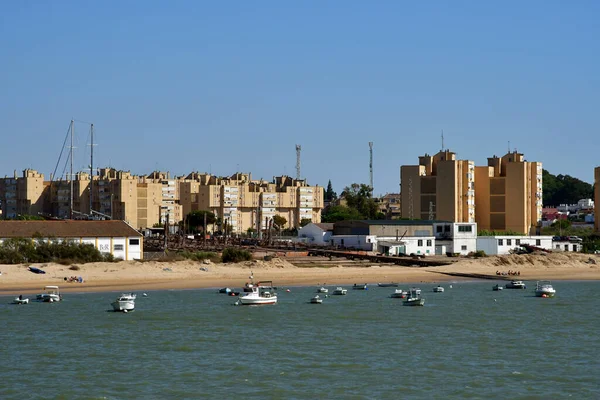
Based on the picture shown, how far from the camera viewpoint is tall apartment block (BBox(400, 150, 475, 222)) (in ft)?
467

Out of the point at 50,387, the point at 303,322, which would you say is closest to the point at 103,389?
the point at 50,387

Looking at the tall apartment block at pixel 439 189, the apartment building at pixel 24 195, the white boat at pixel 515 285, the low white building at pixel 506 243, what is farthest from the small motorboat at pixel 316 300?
→ the apartment building at pixel 24 195

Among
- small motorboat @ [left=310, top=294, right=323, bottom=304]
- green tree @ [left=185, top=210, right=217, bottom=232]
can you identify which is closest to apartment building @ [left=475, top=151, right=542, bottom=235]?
green tree @ [left=185, top=210, right=217, bottom=232]

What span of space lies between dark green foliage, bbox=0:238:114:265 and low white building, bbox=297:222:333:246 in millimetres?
46305

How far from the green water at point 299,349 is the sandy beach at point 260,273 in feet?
25.2

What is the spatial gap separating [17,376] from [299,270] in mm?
51401

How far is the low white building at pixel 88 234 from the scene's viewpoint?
3248 inches

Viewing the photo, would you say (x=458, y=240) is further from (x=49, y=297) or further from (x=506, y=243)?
(x=49, y=297)

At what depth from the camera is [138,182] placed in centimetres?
17825

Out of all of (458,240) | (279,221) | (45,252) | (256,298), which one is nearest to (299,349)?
(256,298)

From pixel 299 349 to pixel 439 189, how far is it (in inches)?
4011

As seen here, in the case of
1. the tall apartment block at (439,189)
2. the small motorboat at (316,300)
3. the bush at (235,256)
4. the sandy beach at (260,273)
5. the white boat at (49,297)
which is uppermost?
the tall apartment block at (439,189)

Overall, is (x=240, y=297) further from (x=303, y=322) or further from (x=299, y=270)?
(x=299, y=270)

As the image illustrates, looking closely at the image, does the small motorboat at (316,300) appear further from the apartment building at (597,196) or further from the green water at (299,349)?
the apartment building at (597,196)
